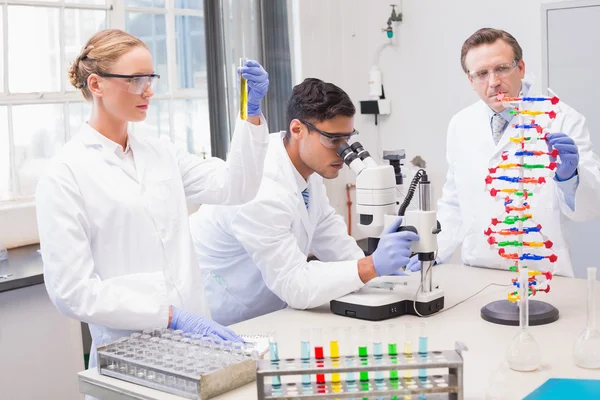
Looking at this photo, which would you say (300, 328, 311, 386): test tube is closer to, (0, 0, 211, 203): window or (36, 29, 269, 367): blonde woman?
(36, 29, 269, 367): blonde woman

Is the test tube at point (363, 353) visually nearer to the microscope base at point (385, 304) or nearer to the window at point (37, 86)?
the microscope base at point (385, 304)

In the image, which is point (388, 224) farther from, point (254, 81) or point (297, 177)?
point (254, 81)

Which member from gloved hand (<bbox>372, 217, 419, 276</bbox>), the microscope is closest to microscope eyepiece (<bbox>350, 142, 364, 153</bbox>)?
A: the microscope

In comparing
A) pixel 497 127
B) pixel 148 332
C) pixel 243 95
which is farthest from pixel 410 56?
pixel 148 332

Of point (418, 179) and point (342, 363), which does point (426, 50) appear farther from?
point (342, 363)

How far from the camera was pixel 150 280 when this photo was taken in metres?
2.01

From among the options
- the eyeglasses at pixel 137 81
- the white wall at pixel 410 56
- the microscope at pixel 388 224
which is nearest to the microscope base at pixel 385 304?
the microscope at pixel 388 224

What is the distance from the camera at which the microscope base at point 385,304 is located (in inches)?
85.4

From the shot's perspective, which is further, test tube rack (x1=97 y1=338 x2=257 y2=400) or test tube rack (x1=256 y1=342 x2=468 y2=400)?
test tube rack (x1=97 y1=338 x2=257 y2=400)

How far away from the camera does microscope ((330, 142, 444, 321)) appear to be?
2.15 metres

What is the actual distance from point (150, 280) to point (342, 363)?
0.73 m

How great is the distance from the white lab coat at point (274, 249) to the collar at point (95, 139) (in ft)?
1.50

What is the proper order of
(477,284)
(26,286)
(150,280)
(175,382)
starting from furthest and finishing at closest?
(26,286) < (477,284) < (150,280) < (175,382)

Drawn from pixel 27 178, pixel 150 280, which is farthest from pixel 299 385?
pixel 27 178
